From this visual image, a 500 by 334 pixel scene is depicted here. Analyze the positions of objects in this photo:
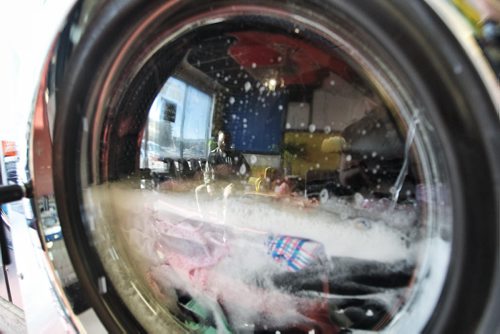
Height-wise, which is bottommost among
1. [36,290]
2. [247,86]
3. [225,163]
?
[36,290]

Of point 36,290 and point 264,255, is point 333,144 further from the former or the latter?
point 36,290

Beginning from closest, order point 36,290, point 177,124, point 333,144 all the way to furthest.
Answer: point 333,144
point 177,124
point 36,290

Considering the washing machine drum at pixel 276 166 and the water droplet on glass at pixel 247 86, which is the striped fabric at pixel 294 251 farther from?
the water droplet on glass at pixel 247 86

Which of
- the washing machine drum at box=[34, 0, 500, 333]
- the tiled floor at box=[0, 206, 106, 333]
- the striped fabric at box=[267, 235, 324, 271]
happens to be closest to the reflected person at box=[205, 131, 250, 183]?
the washing machine drum at box=[34, 0, 500, 333]

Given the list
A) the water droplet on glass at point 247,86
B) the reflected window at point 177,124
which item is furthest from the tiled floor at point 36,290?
the water droplet on glass at point 247,86

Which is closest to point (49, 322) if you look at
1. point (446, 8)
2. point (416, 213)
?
point (416, 213)

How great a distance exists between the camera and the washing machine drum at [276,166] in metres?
0.37

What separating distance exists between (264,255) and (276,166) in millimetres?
133

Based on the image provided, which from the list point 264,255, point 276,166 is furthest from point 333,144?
point 264,255

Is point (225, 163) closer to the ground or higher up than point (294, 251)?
higher up

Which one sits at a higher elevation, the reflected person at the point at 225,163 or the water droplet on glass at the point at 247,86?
the water droplet on glass at the point at 247,86

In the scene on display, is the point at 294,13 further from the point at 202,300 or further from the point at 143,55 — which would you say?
the point at 202,300

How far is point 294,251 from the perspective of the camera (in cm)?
55

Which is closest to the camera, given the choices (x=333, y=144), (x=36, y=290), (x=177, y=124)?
(x=333, y=144)
